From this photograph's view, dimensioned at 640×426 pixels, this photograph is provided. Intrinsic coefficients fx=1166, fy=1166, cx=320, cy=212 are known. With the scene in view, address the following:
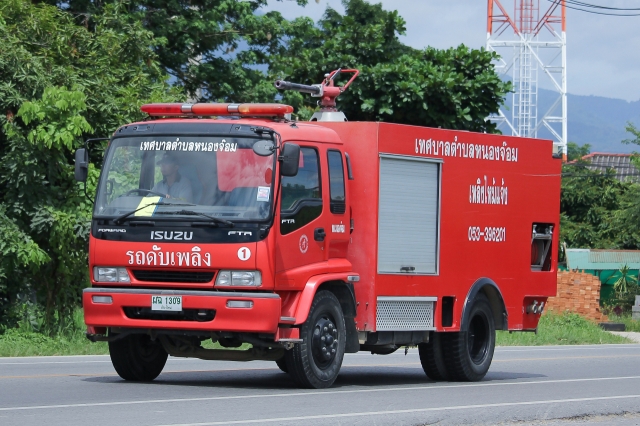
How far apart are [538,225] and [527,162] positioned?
34.5 inches

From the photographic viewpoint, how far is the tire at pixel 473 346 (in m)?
14.0

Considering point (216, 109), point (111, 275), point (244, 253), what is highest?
point (216, 109)

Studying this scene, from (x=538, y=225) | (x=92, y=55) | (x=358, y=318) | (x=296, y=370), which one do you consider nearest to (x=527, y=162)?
(x=538, y=225)

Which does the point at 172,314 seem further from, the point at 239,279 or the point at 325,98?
the point at 325,98

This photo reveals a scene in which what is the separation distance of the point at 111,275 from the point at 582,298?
24.4m

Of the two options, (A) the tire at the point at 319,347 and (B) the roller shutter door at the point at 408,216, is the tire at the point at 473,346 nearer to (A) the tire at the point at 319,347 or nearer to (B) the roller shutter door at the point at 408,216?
(B) the roller shutter door at the point at 408,216

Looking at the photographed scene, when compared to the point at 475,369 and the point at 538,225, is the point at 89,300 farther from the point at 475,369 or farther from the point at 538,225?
the point at 538,225

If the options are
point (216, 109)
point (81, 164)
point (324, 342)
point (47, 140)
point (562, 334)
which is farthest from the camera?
point (562, 334)

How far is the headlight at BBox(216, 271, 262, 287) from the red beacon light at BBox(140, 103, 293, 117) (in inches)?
73.3

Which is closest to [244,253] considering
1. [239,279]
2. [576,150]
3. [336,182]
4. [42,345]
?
[239,279]

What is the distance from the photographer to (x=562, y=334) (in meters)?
27.1

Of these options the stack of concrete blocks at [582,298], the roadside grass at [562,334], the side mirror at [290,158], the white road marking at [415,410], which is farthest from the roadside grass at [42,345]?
the stack of concrete blocks at [582,298]

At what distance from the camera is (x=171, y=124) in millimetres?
11844

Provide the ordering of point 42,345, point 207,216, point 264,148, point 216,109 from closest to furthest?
point 207,216
point 264,148
point 216,109
point 42,345
